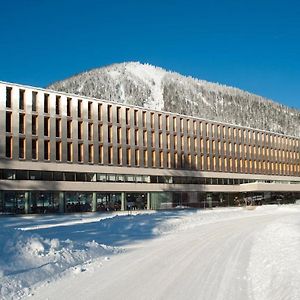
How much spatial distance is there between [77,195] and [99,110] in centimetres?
1344

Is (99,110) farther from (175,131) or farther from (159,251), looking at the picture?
(159,251)

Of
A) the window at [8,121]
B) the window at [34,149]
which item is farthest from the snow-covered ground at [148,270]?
the window at [34,149]

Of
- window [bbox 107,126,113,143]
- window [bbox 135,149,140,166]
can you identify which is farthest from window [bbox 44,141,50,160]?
window [bbox 135,149,140,166]

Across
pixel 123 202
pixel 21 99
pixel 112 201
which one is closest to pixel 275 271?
pixel 21 99

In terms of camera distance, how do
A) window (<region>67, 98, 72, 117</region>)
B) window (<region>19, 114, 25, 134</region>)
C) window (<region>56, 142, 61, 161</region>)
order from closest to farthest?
window (<region>19, 114, 25, 134</region>) → window (<region>56, 142, 61, 161</region>) → window (<region>67, 98, 72, 117</region>)

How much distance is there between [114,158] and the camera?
6769 cm

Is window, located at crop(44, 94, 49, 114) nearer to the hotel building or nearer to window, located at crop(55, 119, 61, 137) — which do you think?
the hotel building

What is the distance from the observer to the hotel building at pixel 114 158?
56656mm

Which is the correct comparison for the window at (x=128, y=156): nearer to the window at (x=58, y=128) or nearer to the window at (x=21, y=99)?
the window at (x=58, y=128)

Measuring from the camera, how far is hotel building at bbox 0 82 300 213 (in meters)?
56.7

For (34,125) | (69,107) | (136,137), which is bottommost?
(136,137)

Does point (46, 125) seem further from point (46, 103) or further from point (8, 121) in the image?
point (8, 121)

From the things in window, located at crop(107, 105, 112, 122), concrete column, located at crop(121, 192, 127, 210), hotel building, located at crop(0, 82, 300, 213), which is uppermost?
window, located at crop(107, 105, 112, 122)

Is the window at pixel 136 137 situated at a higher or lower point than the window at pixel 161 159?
higher
